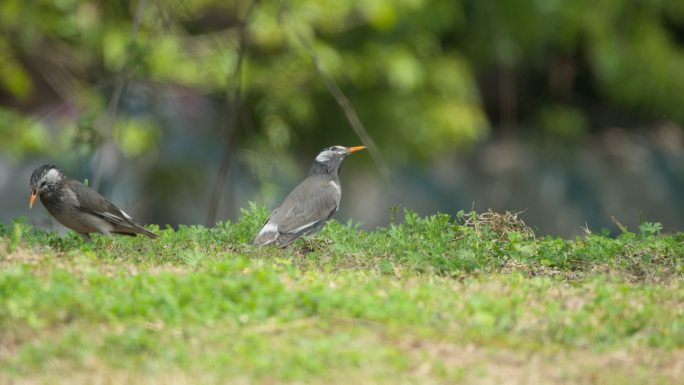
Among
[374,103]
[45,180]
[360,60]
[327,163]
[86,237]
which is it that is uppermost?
[360,60]

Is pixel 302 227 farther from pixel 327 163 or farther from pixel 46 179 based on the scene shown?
pixel 46 179

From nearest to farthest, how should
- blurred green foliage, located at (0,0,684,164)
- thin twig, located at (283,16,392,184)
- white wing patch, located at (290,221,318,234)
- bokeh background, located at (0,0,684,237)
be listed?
1. thin twig, located at (283,16,392,184)
2. white wing patch, located at (290,221,318,234)
3. bokeh background, located at (0,0,684,237)
4. blurred green foliage, located at (0,0,684,164)

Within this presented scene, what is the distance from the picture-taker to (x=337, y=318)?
6105 millimetres

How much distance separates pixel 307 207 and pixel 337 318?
11.1 feet

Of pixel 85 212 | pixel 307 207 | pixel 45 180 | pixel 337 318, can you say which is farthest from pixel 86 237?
pixel 337 318

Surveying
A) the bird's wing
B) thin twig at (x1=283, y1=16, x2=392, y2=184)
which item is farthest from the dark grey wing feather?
thin twig at (x1=283, y1=16, x2=392, y2=184)

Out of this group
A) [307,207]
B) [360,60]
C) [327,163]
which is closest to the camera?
[307,207]

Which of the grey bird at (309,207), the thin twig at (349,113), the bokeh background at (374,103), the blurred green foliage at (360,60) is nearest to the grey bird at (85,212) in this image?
the bokeh background at (374,103)

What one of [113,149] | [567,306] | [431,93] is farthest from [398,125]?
[567,306]

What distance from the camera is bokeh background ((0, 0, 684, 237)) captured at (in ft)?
42.0

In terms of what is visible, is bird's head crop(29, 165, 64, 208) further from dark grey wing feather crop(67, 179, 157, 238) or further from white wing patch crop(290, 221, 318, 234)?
white wing patch crop(290, 221, 318, 234)

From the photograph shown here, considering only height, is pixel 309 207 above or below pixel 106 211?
above

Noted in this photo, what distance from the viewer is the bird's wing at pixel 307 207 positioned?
8.89 metres

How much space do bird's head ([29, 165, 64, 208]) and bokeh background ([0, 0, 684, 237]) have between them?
1.85ft
